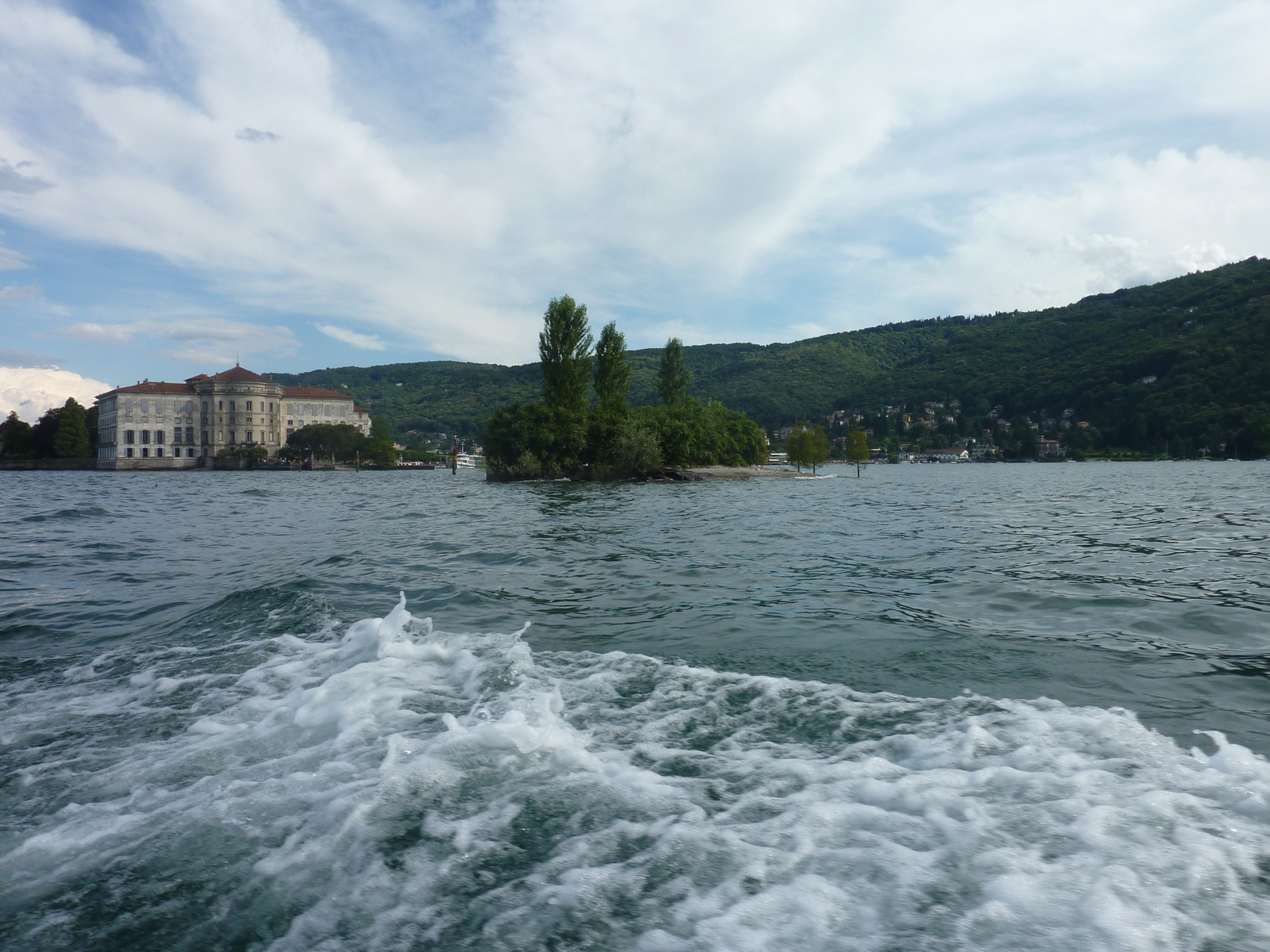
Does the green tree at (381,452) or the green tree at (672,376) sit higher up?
the green tree at (672,376)

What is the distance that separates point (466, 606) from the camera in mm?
9328

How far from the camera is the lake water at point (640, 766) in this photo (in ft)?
9.15

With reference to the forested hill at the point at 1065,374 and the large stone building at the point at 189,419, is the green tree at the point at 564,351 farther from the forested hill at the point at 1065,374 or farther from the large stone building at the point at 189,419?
the large stone building at the point at 189,419

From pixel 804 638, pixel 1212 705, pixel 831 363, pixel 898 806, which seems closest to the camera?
pixel 898 806

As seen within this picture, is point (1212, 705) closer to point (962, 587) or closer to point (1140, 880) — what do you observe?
point (1140, 880)

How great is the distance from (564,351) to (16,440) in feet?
341

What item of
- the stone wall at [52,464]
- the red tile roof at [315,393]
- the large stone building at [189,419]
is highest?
the red tile roof at [315,393]

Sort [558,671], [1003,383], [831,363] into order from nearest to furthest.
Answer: [558,671]
[1003,383]
[831,363]

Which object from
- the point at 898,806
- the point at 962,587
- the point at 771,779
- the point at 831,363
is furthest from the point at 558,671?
the point at 831,363

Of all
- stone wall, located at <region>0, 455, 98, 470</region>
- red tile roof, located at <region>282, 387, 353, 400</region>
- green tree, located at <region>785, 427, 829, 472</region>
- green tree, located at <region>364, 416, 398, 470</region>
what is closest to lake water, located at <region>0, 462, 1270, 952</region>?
green tree, located at <region>785, 427, 829, 472</region>

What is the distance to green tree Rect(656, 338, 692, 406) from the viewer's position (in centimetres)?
7656

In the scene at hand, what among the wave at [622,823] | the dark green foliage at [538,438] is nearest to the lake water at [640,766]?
the wave at [622,823]

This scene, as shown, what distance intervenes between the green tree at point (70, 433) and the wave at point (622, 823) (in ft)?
444

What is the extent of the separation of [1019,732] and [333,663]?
19.3ft
